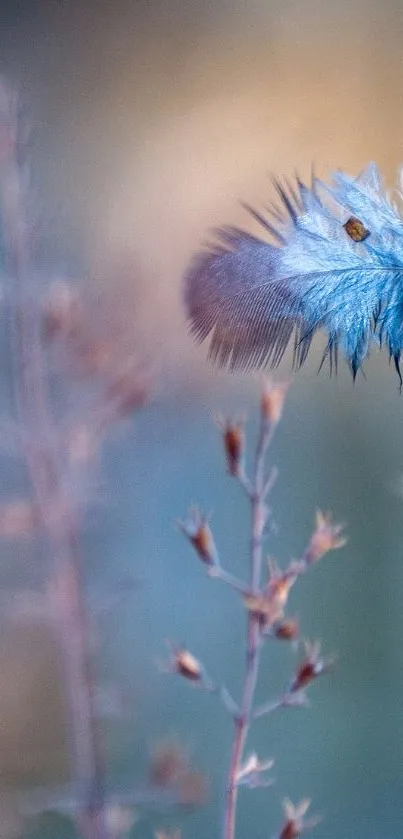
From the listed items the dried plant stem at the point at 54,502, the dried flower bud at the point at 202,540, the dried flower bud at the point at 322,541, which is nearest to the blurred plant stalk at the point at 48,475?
the dried plant stem at the point at 54,502

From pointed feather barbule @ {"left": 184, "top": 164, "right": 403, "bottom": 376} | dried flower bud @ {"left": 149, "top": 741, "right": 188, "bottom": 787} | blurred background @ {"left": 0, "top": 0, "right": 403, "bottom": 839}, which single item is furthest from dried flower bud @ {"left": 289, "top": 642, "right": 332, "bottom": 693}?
pointed feather barbule @ {"left": 184, "top": 164, "right": 403, "bottom": 376}

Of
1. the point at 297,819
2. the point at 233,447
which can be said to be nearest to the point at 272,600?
the point at 233,447

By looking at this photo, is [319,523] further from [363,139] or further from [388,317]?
[363,139]

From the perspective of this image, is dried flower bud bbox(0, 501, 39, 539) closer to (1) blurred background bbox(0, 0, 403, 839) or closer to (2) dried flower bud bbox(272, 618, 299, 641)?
(1) blurred background bbox(0, 0, 403, 839)

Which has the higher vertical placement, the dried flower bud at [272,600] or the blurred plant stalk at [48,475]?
the blurred plant stalk at [48,475]

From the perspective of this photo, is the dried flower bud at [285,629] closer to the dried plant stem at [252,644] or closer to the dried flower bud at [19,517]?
the dried plant stem at [252,644]

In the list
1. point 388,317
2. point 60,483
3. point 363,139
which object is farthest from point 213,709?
point 363,139
